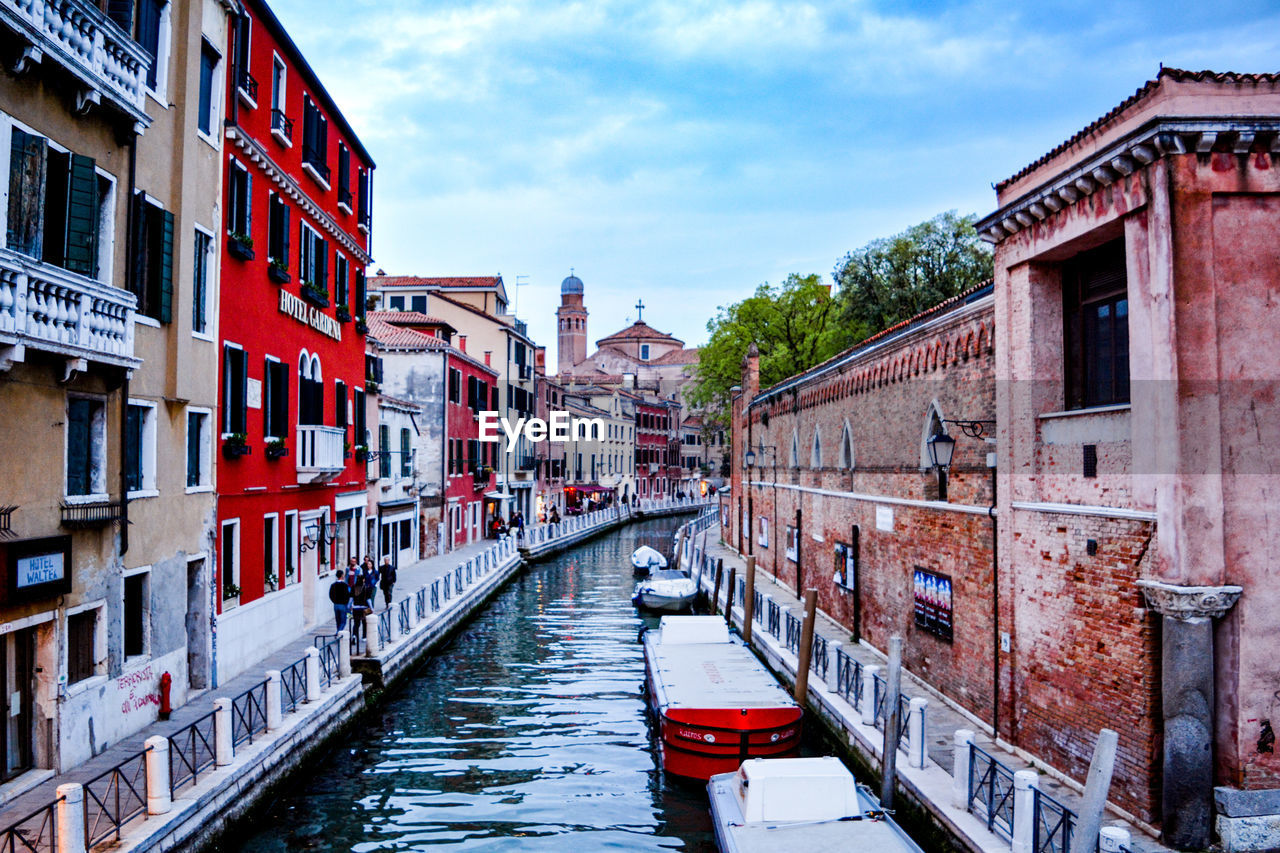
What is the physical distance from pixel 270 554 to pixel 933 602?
36.9ft

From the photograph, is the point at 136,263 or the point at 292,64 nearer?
the point at 136,263

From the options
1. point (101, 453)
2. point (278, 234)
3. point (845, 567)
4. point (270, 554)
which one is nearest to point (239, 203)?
point (278, 234)

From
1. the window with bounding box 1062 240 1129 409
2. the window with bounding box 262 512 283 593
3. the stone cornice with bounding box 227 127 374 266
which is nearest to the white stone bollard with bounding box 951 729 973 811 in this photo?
the window with bounding box 1062 240 1129 409

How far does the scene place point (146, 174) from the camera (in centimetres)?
1249

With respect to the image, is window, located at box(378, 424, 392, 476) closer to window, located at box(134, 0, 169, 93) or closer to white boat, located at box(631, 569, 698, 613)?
white boat, located at box(631, 569, 698, 613)

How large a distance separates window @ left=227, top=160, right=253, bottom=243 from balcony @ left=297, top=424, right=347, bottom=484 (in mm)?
4498

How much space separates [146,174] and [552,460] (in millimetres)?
44125

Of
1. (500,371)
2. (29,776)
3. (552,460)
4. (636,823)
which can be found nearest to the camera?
(29,776)

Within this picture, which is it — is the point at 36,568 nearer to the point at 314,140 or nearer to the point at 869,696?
the point at 869,696

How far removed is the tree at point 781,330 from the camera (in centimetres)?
4591

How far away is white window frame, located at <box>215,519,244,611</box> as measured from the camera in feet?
49.3

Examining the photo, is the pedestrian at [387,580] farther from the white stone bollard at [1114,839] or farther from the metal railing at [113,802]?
the white stone bollard at [1114,839]

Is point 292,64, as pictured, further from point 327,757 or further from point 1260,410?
point 1260,410

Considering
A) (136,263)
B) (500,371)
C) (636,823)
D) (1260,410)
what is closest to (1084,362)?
(1260,410)
